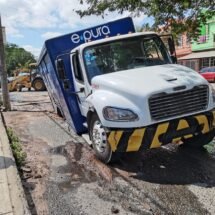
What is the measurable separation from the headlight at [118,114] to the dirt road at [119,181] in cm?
92

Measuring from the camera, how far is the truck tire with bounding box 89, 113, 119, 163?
5824mm

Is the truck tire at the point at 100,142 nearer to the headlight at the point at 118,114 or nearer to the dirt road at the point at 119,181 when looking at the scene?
the dirt road at the point at 119,181

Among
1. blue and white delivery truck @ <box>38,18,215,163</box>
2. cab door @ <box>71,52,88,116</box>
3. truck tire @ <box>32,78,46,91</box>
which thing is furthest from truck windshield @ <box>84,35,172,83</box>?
truck tire @ <box>32,78,46,91</box>

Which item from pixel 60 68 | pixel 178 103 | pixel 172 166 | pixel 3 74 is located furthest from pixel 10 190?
pixel 3 74

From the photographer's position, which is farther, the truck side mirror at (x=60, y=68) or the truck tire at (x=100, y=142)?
the truck side mirror at (x=60, y=68)

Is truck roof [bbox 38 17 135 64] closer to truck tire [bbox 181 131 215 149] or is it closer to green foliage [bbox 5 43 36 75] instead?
truck tire [bbox 181 131 215 149]

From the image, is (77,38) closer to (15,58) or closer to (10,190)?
(10,190)

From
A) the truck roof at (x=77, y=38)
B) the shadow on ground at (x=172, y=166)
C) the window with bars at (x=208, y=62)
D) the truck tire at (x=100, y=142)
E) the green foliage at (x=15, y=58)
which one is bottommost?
the green foliage at (x=15, y=58)

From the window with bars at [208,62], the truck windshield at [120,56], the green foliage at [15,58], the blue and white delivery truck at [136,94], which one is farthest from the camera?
the green foliage at [15,58]

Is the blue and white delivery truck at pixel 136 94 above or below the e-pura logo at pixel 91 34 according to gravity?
below

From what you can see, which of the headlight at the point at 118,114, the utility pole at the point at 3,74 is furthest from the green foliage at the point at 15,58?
the headlight at the point at 118,114

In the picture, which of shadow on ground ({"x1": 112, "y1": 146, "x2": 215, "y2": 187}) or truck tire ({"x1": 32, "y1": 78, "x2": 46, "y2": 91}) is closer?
shadow on ground ({"x1": 112, "y1": 146, "x2": 215, "y2": 187})

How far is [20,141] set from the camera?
8.22 metres

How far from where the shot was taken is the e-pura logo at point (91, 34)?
7715mm
